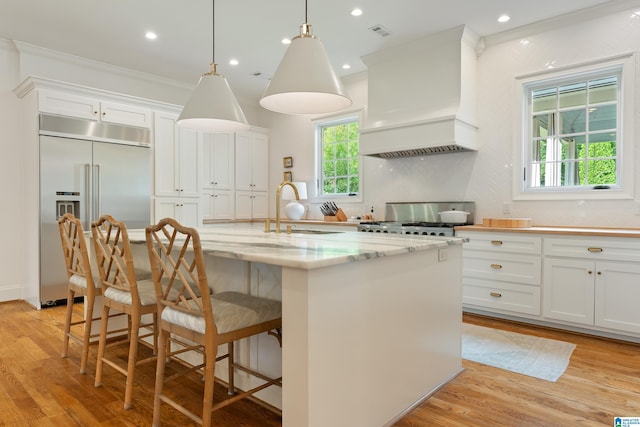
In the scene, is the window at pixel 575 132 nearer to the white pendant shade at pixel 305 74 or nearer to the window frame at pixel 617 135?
the window frame at pixel 617 135

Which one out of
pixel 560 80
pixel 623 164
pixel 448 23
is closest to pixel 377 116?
pixel 448 23

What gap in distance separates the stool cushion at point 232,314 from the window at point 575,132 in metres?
3.32

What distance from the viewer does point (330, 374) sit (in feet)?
5.15

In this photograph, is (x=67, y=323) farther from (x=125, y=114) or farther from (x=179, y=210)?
(x=125, y=114)

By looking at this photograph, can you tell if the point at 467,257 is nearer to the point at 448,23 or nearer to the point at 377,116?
the point at 377,116

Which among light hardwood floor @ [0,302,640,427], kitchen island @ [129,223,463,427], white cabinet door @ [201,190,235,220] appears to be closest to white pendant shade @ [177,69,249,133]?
kitchen island @ [129,223,463,427]

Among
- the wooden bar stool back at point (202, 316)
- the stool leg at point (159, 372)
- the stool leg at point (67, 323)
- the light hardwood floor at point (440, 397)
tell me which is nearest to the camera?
the wooden bar stool back at point (202, 316)

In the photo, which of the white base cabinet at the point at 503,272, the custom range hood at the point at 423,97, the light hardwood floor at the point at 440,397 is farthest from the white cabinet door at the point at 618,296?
the custom range hood at the point at 423,97

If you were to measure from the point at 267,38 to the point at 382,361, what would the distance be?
141 inches

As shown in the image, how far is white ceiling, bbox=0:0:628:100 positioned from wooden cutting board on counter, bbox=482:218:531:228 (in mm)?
1899

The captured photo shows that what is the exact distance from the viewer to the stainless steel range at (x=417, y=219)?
13.2 ft

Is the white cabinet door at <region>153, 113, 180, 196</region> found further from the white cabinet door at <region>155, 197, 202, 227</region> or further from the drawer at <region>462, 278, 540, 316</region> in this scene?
the drawer at <region>462, 278, 540, 316</region>

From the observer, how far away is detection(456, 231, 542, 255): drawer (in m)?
3.40

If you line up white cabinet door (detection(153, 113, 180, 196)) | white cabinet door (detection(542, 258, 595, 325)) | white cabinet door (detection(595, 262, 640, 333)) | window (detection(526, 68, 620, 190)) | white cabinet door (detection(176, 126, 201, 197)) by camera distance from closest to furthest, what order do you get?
white cabinet door (detection(595, 262, 640, 333)) → white cabinet door (detection(542, 258, 595, 325)) → window (detection(526, 68, 620, 190)) → white cabinet door (detection(153, 113, 180, 196)) → white cabinet door (detection(176, 126, 201, 197))
